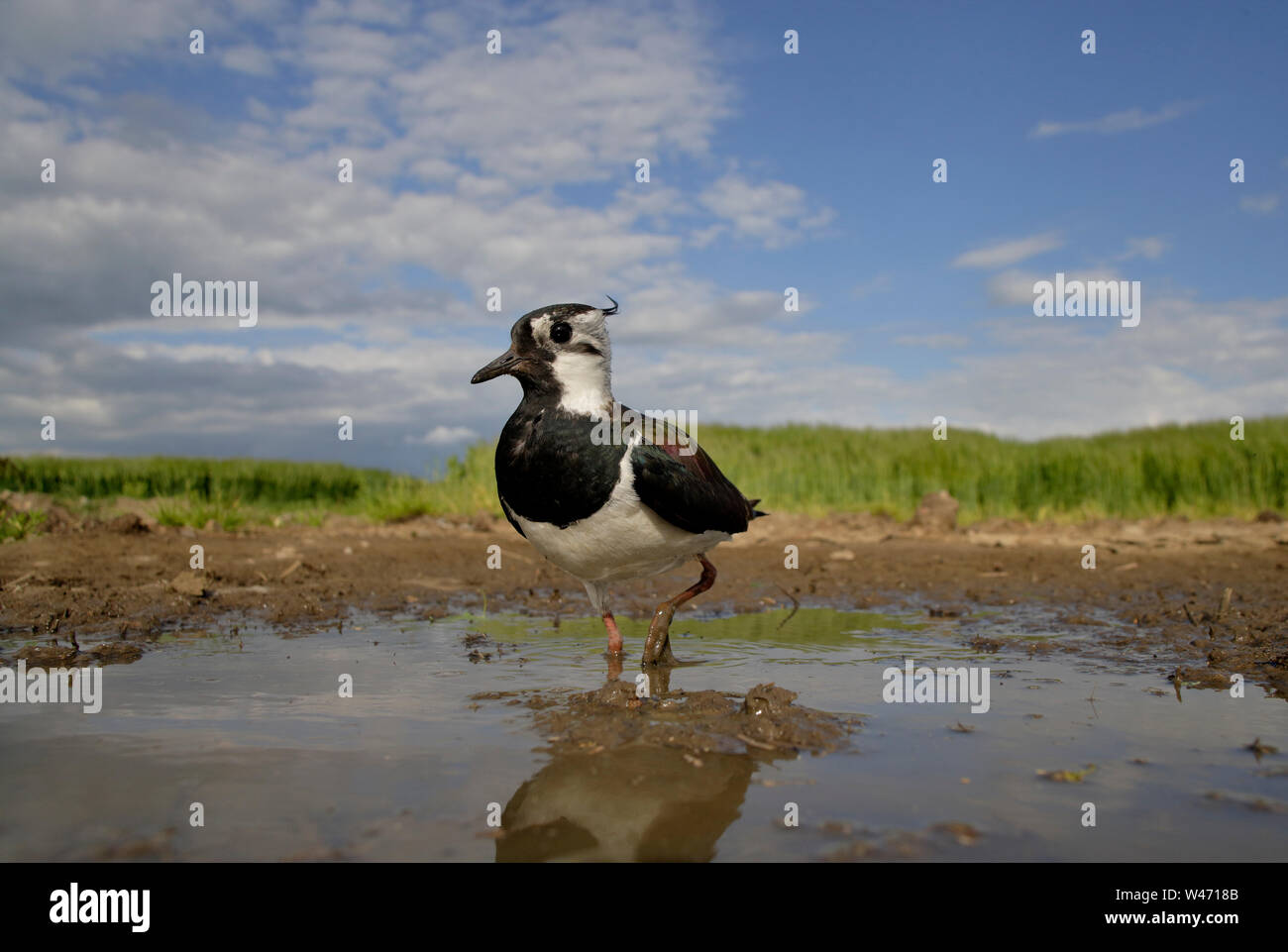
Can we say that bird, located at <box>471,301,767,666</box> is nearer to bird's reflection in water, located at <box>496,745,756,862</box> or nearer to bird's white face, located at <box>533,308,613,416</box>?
bird's white face, located at <box>533,308,613,416</box>

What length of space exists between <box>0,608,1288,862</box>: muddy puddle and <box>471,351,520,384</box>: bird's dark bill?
5.14 ft

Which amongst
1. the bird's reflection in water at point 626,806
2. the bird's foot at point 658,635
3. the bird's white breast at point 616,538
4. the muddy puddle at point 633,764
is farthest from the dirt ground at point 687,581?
the bird's reflection in water at point 626,806

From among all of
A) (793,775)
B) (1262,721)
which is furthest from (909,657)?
(793,775)

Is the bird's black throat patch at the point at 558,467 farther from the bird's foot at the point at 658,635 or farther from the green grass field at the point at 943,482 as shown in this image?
the green grass field at the point at 943,482

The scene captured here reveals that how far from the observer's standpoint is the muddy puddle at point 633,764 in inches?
105

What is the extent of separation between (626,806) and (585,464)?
1798 mm

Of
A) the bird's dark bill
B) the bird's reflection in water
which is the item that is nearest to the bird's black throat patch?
the bird's dark bill

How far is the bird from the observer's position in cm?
430

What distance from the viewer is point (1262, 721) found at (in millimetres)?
3943

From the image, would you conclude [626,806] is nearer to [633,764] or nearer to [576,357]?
[633,764]

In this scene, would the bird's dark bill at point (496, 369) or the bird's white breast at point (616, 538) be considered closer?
the bird's white breast at point (616, 538)

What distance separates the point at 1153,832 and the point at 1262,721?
1660 mm

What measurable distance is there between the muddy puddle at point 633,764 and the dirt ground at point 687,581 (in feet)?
3.41

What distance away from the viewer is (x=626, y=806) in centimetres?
290
